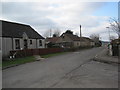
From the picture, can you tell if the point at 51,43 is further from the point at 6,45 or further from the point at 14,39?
the point at 6,45

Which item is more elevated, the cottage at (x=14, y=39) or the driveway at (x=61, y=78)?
the cottage at (x=14, y=39)

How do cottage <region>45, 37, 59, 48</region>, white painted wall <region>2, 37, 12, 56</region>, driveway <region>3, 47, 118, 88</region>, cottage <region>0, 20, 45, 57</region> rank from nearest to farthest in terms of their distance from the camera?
driveway <region>3, 47, 118, 88</region>, white painted wall <region>2, 37, 12, 56</region>, cottage <region>0, 20, 45, 57</region>, cottage <region>45, 37, 59, 48</region>

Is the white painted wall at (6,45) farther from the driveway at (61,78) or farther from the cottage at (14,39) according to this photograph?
the driveway at (61,78)

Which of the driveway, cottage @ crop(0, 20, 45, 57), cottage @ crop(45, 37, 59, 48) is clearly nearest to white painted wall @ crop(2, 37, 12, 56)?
cottage @ crop(0, 20, 45, 57)

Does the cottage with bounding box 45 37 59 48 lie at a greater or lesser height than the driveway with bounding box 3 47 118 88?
greater

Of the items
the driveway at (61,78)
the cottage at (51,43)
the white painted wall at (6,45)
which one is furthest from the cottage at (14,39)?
the cottage at (51,43)

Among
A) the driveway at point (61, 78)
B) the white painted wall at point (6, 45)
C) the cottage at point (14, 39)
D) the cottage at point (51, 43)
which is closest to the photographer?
the driveway at point (61, 78)

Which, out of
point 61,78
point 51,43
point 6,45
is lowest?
point 61,78

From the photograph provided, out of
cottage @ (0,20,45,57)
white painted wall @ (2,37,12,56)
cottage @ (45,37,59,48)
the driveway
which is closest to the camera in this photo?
the driveway

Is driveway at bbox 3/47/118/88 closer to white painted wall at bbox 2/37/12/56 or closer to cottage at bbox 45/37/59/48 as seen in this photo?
white painted wall at bbox 2/37/12/56

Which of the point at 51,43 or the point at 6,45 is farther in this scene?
the point at 51,43

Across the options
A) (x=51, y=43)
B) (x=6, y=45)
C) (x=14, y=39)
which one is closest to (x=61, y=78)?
(x=6, y=45)

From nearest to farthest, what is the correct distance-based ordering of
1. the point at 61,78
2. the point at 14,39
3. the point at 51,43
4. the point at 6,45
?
the point at 61,78 → the point at 6,45 → the point at 14,39 → the point at 51,43

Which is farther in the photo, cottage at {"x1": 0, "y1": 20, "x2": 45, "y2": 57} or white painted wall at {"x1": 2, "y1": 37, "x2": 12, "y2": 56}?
cottage at {"x1": 0, "y1": 20, "x2": 45, "y2": 57}
